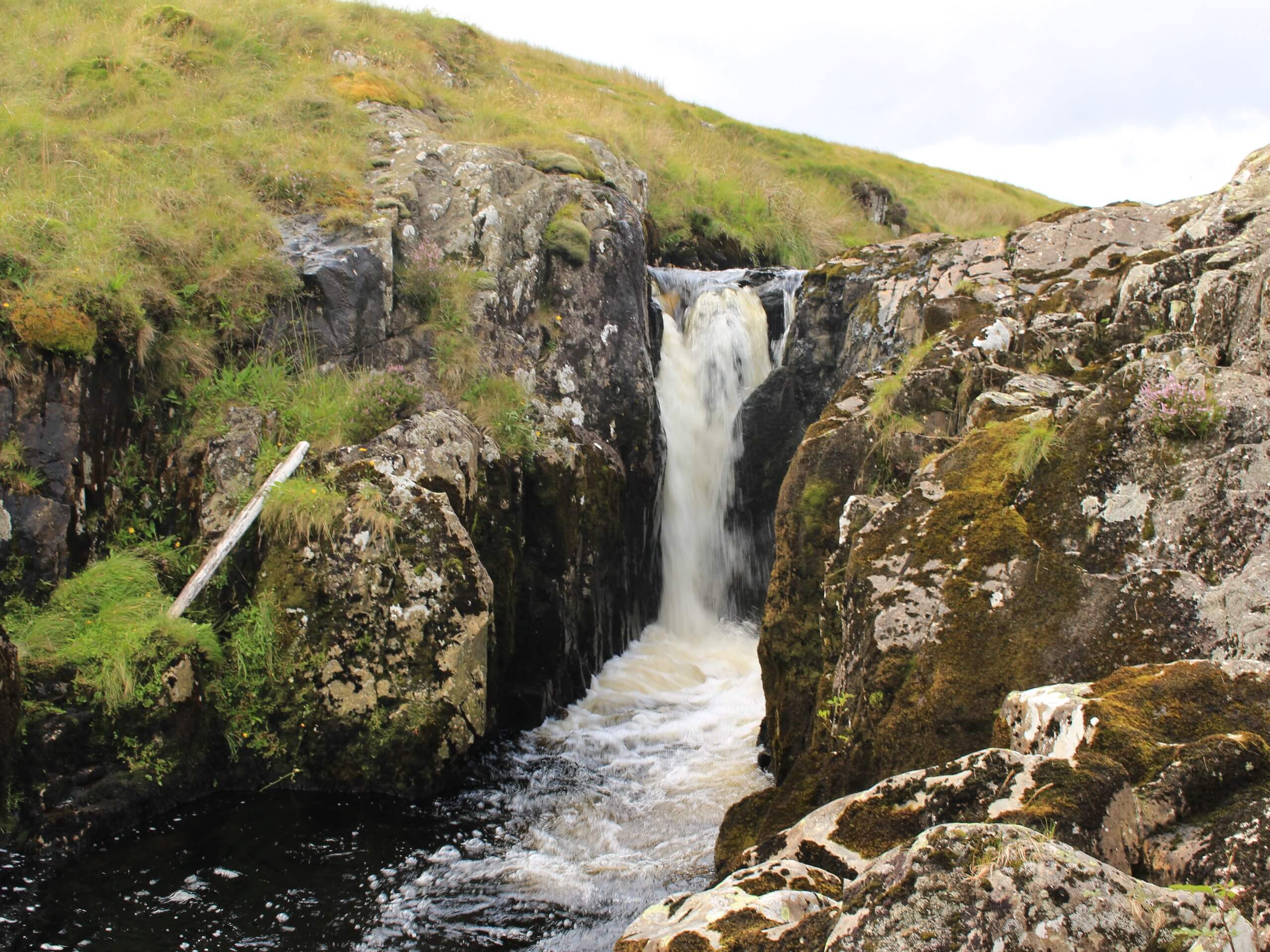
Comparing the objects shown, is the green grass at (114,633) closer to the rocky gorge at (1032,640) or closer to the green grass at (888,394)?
the rocky gorge at (1032,640)

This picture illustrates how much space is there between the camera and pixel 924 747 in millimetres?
4617

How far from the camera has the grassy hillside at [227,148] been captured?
971 cm

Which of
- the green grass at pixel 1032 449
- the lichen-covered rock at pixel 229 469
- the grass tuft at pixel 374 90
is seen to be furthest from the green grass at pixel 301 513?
the grass tuft at pixel 374 90

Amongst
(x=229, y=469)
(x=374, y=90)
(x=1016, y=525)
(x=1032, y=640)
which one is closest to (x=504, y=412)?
(x=229, y=469)

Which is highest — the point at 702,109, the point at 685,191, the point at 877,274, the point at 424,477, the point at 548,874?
the point at 702,109

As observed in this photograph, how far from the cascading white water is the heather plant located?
14.3 ft

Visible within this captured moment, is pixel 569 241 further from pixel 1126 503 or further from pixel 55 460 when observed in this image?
pixel 1126 503

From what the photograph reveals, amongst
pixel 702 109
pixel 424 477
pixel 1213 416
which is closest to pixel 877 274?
pixel 424 477

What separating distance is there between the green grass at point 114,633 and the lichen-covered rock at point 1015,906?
676 centimetres

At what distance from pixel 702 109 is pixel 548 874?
30840 mm

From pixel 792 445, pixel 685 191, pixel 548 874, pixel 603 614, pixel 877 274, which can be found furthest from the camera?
pixel 685 191

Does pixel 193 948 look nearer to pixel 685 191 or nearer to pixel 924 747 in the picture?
pixel 924 747

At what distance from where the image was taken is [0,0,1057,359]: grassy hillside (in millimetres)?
9711

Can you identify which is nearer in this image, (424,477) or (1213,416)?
(1213,416)
